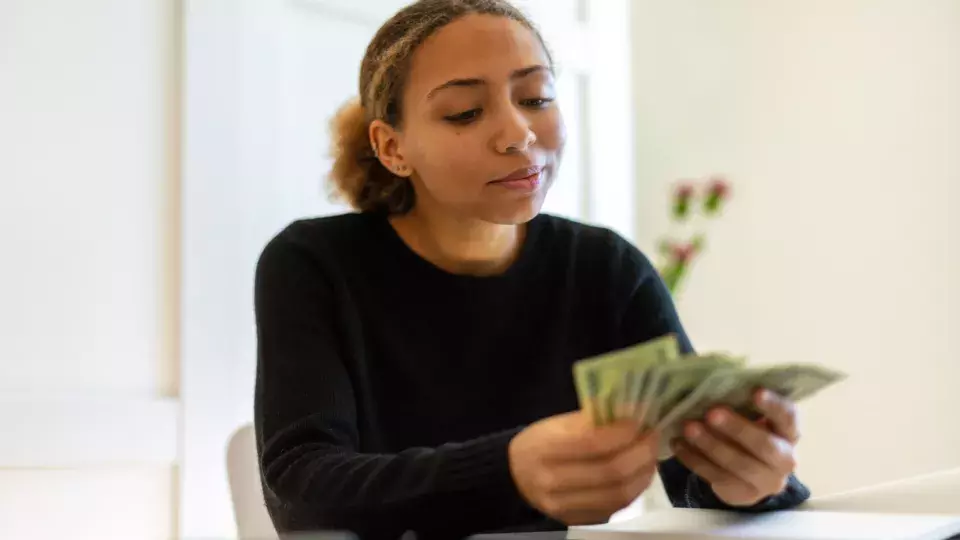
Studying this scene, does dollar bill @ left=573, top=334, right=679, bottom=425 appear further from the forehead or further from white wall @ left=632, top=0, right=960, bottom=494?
white wall @ left=632, top=0, right=960, bottom=494

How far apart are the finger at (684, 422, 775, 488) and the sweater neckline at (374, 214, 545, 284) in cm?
39

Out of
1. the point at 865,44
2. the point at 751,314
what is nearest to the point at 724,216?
the point at 751,314

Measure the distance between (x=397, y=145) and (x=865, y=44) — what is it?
60.7 inches

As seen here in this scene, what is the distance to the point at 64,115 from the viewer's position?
53.5 inches

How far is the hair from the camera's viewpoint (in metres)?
0.99

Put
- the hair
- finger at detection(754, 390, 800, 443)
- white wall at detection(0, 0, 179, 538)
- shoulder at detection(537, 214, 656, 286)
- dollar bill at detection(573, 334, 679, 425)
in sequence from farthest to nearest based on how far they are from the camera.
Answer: white wall at detection(0, 0, 179, 538) → shoulder at detection(537, 214, 656, 286) → the hair → finger at detection(754, 390, 800, 443) → dollar bill at detection(573, 334, 679, 425)

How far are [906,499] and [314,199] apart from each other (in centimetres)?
105

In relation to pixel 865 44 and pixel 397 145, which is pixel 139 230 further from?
pixel 865 44

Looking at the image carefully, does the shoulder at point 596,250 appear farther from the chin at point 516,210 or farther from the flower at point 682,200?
the flower at point 682,200

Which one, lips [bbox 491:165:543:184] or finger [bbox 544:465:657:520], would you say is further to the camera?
lips [bbox 491:165:543:184]

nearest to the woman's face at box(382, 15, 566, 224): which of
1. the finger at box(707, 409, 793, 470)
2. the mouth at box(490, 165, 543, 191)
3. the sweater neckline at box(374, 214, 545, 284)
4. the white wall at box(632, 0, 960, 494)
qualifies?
the mouth at box(490, 165, 543, 191)

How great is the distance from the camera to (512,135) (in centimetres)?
92

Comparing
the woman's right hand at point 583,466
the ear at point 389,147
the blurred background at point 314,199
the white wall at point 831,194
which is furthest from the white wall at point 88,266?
the white wall at point 831,194

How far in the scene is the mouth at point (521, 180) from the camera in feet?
A: 3.08
